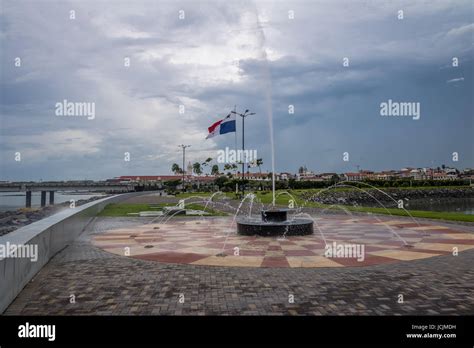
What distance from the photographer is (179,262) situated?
394 inches

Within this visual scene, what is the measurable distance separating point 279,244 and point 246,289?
18.3 feet

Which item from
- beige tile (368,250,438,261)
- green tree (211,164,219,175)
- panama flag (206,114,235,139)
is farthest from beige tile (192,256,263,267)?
green tree (211,164,219,175)

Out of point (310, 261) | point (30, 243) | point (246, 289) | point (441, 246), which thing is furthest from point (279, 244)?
point (30, 243)

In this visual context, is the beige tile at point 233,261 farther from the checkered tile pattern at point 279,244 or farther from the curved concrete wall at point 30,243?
the curved concrete wall at point 30,243

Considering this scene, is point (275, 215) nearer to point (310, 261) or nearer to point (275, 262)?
point (310, 261)

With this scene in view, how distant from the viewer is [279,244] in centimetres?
1270

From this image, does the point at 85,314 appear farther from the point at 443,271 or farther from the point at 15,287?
the point at 443,271

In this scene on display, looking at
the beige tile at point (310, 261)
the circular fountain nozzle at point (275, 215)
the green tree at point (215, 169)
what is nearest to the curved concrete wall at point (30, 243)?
the beige tile at point (310, 261)

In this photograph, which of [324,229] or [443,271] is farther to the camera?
[324,229]

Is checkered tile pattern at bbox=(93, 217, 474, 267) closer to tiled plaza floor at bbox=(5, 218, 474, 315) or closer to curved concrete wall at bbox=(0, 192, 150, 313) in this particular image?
tiled plaza floor at bbox=(5, 218, 474, 315)

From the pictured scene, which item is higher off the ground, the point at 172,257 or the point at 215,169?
the point at 215,169

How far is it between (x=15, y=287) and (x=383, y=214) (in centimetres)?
2144

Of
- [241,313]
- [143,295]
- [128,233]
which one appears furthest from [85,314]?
[128,233]

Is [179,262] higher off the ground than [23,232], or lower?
lower
